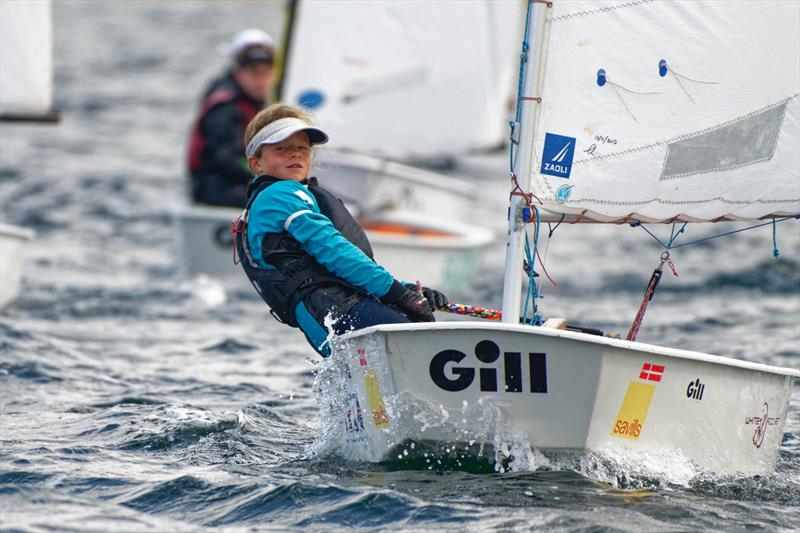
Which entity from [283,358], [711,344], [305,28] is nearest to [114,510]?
[283,358]

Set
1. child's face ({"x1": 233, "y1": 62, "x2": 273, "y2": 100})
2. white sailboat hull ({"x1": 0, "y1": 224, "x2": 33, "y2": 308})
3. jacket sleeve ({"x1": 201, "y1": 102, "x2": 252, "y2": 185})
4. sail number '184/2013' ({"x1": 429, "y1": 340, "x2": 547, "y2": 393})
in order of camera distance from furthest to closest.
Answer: child's face ({"x1": 233, "y1": 62, "x2": 273, "y2": 100}) < jacket sleeve ({"x1": 201, "y1": 102, "x2": 252, "y2": 185}) < white sailboat hull ({"x1": 0, "y1": 224, "x2": 33, "y2": 308}) < sail number '184/2013' ({"x1": 429, "y1": 340, "x2": 547, "y2": 393})

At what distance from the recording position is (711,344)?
7.96 meters

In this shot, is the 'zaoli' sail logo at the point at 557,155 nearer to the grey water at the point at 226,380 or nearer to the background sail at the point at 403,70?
the grey water at the point at 226,380

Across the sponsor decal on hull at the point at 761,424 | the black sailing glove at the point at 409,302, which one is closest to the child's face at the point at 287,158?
the black sailing glove at the point at 409,302

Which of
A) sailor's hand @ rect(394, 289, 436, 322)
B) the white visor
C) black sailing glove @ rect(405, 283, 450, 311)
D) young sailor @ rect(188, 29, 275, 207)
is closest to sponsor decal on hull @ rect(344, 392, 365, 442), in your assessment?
sailor's hand @ rect(394, 289, 436, 322)

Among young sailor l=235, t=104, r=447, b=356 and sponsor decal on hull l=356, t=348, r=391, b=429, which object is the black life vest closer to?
young sailor l=235, t=104, r=447, b=356

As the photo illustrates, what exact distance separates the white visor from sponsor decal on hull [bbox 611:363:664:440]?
4.53 ft

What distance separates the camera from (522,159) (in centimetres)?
446

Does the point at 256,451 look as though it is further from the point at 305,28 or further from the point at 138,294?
the point at 305,28

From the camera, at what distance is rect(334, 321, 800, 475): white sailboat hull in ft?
13.4

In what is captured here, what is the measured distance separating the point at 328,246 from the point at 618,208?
1049mm

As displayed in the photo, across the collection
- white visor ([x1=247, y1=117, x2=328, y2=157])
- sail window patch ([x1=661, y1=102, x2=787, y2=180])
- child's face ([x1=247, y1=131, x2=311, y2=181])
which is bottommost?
child's face ([x1=247, y1=131, x2=311, y2=181])

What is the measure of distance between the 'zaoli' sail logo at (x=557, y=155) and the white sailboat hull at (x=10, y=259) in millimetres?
4579

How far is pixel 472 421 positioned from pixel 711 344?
409cm
